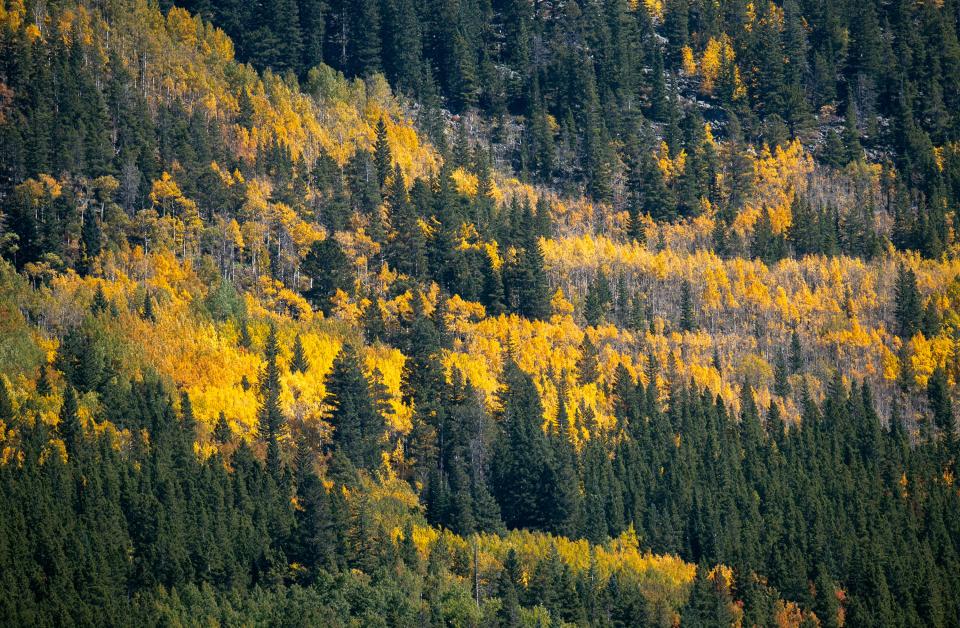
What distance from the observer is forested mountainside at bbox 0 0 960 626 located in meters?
131

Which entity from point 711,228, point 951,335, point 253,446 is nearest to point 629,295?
point 711,228

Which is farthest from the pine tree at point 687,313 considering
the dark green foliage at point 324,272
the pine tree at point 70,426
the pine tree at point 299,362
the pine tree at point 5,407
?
the pine tree at point 5,407

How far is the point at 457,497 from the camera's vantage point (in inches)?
5591

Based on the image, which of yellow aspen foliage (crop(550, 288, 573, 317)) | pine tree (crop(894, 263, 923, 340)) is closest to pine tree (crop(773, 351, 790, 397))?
pine tree (crop(894, 263, 923, 340))

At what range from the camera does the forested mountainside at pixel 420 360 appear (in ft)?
431

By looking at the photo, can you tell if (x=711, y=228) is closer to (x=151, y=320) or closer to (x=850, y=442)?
(x=850, y=442)

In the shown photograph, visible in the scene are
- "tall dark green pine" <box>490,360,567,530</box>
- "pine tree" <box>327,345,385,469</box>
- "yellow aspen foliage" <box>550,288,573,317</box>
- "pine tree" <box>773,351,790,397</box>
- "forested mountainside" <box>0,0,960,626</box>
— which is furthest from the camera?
"pine tree" <box>773,351,790,397</box>

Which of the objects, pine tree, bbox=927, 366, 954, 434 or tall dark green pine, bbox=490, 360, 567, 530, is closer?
tall dark green pine, bbox=490, 360, 567, 530

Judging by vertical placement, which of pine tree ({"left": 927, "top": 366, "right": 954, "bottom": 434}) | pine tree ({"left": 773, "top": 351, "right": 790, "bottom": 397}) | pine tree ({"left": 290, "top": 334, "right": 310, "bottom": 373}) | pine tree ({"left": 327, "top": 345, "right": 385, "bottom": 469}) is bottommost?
pine tree ({"left": 927, "top": 366, "right": 954, "bottom": 434})

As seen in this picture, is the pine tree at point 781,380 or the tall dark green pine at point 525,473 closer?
the tall dark green pine at point 525,473

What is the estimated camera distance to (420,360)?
154 metres

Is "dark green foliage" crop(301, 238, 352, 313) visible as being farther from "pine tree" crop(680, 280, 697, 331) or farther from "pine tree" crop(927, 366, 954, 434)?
"pine tree" crop(927, 366, 954, 434)

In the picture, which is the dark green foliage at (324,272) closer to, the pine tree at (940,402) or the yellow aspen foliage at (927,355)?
the yellow aspen foliage at (927,355)

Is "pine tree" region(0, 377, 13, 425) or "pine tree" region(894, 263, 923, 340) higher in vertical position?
"pine tree" region(0, 377, 13, 425)
